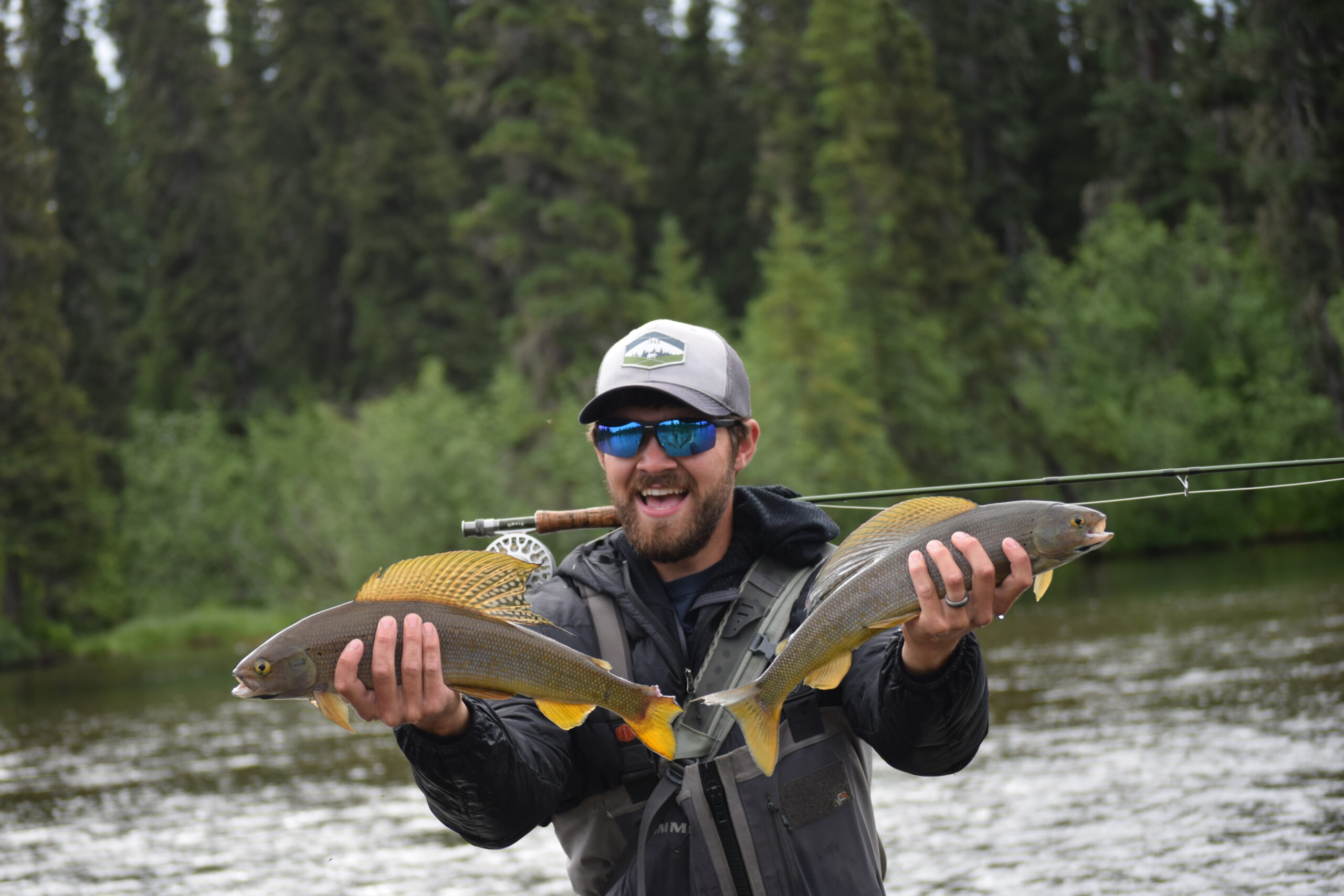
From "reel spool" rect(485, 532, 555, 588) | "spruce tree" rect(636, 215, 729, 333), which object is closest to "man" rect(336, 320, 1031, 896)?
"reel spool" rect(485, 532, 555, 588)

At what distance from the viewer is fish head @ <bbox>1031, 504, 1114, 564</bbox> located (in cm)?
330

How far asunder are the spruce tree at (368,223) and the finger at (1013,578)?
47648 millimetres

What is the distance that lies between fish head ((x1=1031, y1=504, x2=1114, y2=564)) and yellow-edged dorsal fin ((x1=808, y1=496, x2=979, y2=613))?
166 millimetres

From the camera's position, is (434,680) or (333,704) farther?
(333,704)

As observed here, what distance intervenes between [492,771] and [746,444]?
118 cm

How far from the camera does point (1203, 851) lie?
11055 millimetres

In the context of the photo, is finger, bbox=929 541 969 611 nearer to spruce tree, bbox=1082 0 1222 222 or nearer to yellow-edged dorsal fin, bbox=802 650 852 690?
yellow-edged dorsal fin, bbox=802 650 852 690

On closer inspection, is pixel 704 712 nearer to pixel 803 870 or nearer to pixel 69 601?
pixel 803 870

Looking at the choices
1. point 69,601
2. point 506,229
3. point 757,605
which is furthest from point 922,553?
point 506,229

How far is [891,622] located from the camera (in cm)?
342

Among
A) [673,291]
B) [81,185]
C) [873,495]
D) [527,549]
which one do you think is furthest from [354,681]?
[81,185]

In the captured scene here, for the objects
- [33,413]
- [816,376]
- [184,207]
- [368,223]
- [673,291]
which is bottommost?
[816,376]

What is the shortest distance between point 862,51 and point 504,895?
40630 millimetres

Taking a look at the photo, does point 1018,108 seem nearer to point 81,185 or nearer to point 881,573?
point 81,185
